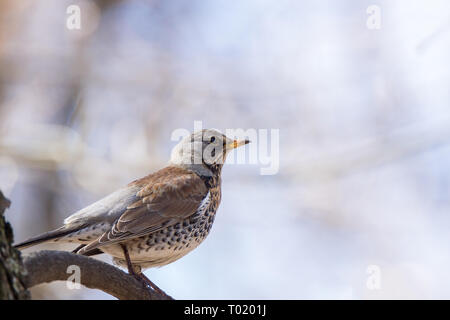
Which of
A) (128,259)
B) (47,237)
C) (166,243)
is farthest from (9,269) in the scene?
(166,243)

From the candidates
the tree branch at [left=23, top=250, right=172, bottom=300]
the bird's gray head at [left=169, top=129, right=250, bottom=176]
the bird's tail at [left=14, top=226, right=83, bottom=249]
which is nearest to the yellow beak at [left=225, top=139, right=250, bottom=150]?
the bird's gray head at [left=169, top=129, right=250, bottom=176]

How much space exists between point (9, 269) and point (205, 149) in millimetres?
3078

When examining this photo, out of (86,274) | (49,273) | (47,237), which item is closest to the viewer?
(49,273)

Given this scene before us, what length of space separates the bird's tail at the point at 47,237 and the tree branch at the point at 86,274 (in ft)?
2.12

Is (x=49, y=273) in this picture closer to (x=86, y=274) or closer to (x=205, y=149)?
(x=86, y=274)

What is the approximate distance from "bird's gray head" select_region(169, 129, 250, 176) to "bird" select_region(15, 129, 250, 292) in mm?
129

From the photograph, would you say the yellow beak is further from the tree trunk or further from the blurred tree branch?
the tree trunk

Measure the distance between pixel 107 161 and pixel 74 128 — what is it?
86cm

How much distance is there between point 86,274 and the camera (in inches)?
127
